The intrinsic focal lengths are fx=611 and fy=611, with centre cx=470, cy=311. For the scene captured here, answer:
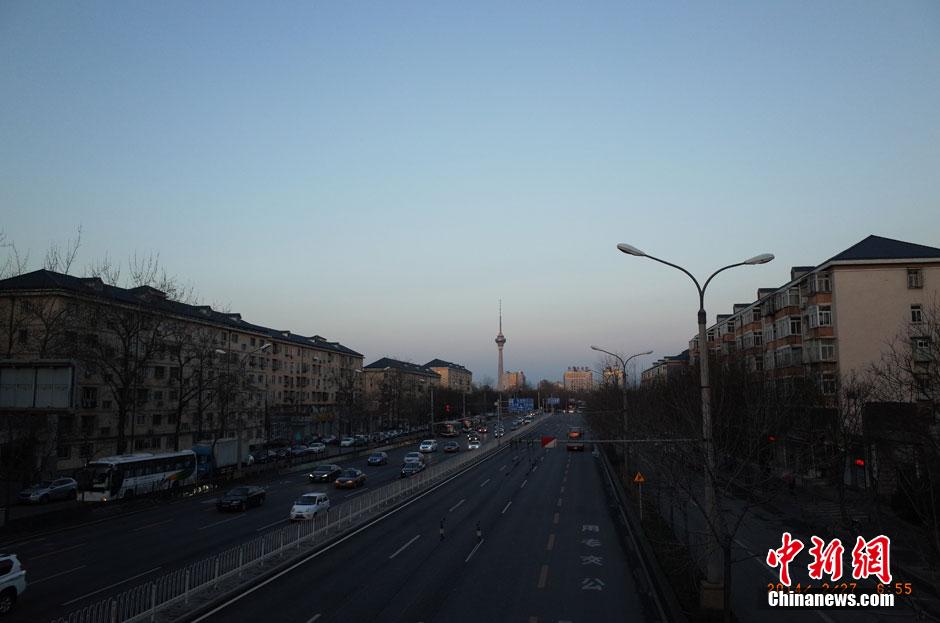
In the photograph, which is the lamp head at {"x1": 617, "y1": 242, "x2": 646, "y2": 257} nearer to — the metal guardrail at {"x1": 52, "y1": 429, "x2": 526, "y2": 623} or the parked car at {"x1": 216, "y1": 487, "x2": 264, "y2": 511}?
the metal guardrail at {"x1": 52, "y1": 429, "x2": 526, "y2": 623}

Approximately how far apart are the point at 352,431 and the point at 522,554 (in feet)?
274

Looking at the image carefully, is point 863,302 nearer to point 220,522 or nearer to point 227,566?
point 227,566

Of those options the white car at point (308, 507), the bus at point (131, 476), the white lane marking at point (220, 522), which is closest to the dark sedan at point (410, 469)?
the bus at point (131, 476)

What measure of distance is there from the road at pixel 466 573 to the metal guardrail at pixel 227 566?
1.03 meters

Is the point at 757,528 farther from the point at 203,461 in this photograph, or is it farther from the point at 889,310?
the point at 203,461

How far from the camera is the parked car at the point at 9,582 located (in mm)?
15665

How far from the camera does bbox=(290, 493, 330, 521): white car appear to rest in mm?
28812

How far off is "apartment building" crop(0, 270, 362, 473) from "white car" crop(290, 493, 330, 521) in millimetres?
10488

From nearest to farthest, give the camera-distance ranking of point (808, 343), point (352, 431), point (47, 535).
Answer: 1. point (47, 535)
2. point (808, 343)
3. point (352, 431)

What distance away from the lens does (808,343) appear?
43.6 metres

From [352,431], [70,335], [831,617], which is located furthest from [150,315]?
[352,431]

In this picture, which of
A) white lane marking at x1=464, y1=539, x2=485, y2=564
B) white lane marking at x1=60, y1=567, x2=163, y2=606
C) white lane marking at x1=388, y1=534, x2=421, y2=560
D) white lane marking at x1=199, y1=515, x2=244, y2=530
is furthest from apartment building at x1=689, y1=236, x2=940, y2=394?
white lane marking at x1=60, y1=567, x2=163, y2=606

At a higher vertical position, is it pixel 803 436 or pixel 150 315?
pixel 150 315

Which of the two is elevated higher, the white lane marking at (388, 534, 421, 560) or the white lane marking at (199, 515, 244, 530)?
the white lane marking at (388, 534, 421, 560)
